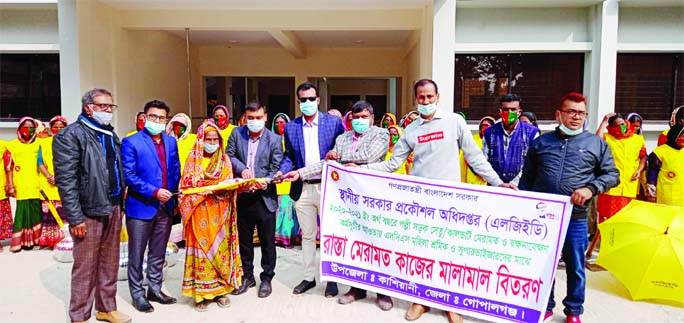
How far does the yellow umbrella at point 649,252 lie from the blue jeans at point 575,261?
801 mm

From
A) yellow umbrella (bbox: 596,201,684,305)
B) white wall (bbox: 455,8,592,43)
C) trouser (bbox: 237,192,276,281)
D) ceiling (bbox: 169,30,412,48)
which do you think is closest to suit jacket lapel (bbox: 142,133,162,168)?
trouser (bbox: 237,192,276,281)

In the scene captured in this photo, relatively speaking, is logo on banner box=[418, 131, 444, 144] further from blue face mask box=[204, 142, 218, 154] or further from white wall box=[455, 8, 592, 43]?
white wall box=[455, 8, 592, 43]

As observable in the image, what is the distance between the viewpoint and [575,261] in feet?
11.5

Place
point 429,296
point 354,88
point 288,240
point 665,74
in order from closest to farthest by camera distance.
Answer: point 429,296
point 288,240
point 665,74
point 354,88

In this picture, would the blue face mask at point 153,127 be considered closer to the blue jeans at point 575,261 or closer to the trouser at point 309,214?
the trouser at point 309,214

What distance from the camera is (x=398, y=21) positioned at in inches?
348

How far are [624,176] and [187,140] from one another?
16.9ft

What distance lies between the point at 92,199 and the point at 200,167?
81cm

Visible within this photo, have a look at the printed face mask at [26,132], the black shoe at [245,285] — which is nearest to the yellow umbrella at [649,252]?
the black shoe at [245,285]

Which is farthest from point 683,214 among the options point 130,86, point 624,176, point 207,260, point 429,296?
point 130,86

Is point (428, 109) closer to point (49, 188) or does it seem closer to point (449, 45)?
point (449, 45)

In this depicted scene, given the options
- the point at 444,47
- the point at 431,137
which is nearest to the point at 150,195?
the point at 431,137

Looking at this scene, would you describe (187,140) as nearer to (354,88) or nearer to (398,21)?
(398,21)

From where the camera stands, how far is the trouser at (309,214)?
4.23 meters
